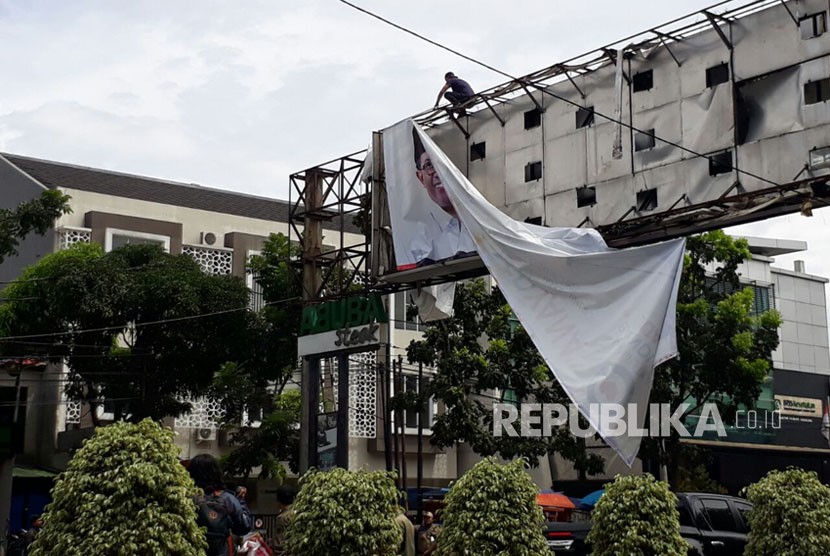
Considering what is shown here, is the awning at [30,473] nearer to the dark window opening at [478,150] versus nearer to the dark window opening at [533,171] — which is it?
the dark window opening at [478,150]

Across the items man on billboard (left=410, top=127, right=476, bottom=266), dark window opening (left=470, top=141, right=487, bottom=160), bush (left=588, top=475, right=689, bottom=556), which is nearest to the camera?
bush (left=588, top=475, right=689, bottom=556)

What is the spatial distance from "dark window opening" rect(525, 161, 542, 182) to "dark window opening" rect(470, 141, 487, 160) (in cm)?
107

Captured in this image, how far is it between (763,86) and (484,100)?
507 centimetres

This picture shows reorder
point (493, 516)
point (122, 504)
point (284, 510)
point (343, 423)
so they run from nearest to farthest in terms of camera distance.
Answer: point (122, 504) → point (493, 516) → point (284, 510) → point (343, 423)

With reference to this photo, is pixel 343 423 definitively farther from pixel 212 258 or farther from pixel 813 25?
pixel 212 258

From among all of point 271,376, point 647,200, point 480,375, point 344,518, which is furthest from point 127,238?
point 344,518

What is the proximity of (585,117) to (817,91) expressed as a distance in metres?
3.86

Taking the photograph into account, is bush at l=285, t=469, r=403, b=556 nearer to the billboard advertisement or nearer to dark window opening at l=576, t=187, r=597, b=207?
the billboard advertisement

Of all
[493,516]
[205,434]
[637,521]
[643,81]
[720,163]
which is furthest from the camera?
[205,434]

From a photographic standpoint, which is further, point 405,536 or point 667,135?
point 667,135

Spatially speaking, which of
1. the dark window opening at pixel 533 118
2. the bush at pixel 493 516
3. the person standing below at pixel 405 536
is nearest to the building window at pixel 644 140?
the dark window opening at pixel 533 118

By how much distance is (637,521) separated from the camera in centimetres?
1228

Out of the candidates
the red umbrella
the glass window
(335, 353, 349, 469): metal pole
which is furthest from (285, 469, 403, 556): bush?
the red umbrella

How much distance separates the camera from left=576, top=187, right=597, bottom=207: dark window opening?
1787cm
